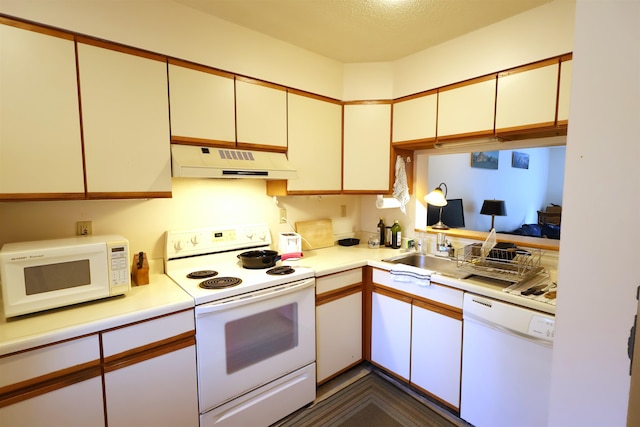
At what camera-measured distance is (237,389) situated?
1.71 meters

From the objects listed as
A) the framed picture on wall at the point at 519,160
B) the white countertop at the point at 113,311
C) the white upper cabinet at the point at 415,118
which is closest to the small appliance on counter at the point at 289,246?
the white countertop at the point at 113,311

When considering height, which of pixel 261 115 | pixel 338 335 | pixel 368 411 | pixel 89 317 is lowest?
pixel 368 411

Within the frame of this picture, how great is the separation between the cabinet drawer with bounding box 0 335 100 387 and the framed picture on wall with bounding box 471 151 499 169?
134 inches

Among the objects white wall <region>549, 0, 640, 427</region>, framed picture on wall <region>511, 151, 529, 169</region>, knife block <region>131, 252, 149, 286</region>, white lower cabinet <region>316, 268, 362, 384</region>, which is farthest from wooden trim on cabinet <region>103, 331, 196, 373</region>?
framed picture on wall <region>511, 151, 529, 169</region>

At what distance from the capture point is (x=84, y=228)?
5.71 ft

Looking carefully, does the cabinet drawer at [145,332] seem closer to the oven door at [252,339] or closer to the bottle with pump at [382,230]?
the oven door at [252,339]

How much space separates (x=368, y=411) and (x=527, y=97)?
2.21 metres

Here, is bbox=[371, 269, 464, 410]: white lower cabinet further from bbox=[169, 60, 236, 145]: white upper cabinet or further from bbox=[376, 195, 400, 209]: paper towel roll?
bbox=[169, 60, 236, 145]: white upper cabinet

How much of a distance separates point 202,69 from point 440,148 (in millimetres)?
1906

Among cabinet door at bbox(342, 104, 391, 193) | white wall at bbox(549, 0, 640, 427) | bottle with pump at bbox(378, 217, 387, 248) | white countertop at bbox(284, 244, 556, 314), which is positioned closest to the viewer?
white wall at bbox(549, 0, 640, 427)

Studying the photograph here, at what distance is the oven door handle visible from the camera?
156 centimetres

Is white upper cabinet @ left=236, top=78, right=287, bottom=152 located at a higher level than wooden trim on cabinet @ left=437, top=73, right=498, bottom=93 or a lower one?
lower

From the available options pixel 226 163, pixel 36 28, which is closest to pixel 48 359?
pixel 226 163

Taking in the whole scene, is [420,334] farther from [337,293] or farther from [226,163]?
[226,163]
